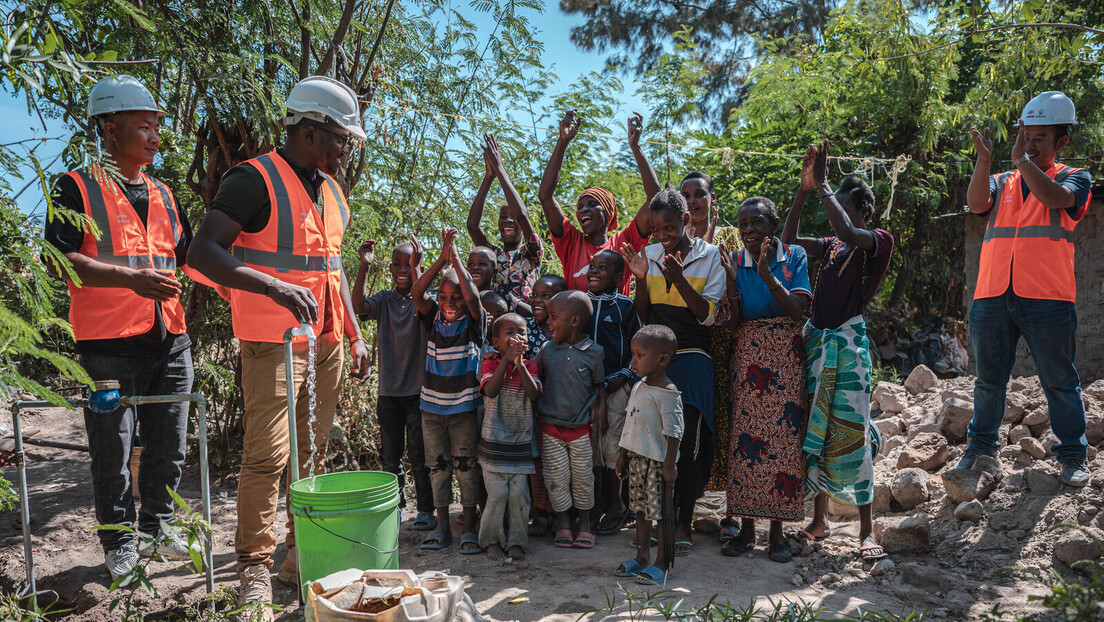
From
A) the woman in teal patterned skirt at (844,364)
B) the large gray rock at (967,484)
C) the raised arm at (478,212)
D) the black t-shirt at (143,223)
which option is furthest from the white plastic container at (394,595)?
the large gray rock at (967,484)

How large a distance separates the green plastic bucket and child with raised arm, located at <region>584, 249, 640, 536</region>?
62.2 inches

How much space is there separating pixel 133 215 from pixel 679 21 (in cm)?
1443

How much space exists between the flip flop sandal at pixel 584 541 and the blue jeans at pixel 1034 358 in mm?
2373

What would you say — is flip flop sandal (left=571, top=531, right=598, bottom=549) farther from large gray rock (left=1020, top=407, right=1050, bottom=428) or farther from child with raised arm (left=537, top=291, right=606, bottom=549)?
large gray rock (left=1020, top=407, right=1050, bottom=428)

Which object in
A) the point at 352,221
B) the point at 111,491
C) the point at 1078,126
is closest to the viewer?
the point at 111,491

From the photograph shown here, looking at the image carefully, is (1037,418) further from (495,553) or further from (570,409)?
(495,553)

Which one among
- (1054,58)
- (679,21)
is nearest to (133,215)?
(1054,58)

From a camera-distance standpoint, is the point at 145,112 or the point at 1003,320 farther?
the point at 1003,320

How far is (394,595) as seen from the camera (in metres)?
2.27

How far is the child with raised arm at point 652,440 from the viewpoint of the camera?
3418mm

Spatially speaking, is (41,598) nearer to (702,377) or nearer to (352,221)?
(352,221)

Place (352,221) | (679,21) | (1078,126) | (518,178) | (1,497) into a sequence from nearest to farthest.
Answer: (1,497), (352,221), (518,178), (1078,126), (679,21)

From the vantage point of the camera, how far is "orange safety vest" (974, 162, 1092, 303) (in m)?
3.93

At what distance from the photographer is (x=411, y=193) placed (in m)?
5.86
